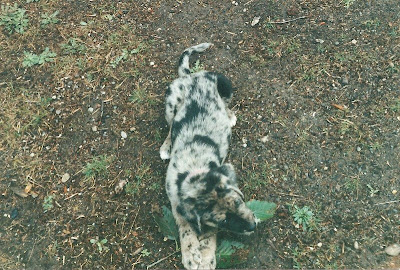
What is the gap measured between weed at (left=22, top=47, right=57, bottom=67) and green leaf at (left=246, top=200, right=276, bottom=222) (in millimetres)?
3687

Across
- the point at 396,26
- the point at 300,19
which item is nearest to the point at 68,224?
the point at 300,19

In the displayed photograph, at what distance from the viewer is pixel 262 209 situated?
4344 mm

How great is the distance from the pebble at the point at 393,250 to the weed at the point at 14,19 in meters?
6.00

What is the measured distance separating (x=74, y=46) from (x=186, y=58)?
1.83 metres

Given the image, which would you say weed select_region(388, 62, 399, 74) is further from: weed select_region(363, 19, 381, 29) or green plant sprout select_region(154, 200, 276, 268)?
green plant sprout select_region(154, 200, 276, 268)

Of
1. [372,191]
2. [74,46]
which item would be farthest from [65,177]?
[372,191]

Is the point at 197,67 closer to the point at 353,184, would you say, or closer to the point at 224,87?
the point at 224,87

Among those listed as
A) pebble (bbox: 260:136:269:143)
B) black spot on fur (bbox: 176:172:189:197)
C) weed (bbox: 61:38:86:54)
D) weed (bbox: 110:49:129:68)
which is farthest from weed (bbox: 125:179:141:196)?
weed (bbox: 61:38:86:54)

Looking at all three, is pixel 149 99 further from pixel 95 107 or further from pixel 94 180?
pixel 94 180

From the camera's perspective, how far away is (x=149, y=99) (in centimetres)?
524

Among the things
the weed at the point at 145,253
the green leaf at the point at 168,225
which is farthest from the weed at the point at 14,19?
the weed at the point at 145,253

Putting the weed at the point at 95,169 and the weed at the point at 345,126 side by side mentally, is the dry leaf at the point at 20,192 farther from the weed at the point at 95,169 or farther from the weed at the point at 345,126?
the weed at the point at 345,126

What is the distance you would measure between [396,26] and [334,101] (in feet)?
5.06

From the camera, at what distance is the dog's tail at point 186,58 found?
5125 mm
